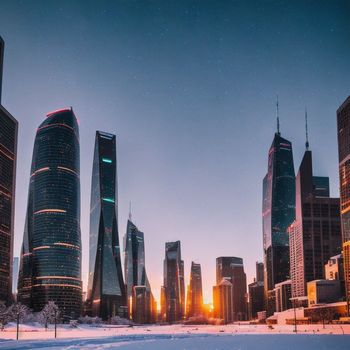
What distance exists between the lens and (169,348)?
88.9m

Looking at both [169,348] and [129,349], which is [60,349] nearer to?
[129,349]

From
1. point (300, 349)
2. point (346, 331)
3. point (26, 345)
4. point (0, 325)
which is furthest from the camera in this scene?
point (0, 325)

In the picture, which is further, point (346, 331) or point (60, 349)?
point (346, 331)

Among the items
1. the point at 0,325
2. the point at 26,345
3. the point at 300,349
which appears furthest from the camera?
the point at 0,325

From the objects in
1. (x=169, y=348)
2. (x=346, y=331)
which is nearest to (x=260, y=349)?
(x=169, y=348)

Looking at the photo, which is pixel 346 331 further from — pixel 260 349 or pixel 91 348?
pixel 91 348

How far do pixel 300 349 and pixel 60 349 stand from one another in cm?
3982

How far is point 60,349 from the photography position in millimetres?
85562

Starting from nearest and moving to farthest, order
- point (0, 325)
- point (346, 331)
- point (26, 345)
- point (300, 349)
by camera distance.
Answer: point (300, 349) < point (26, 345) < point (346, 331) < point (0, 325)

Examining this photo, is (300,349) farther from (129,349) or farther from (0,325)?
(0,325)

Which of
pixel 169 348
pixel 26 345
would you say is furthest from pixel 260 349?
pixel 26 345

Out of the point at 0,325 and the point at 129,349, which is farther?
the point at 0,325

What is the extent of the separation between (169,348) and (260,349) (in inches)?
625

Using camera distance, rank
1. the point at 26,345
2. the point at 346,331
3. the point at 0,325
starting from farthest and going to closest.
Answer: the point at 0,325 < the point at 346,331 < the point at 26,345
